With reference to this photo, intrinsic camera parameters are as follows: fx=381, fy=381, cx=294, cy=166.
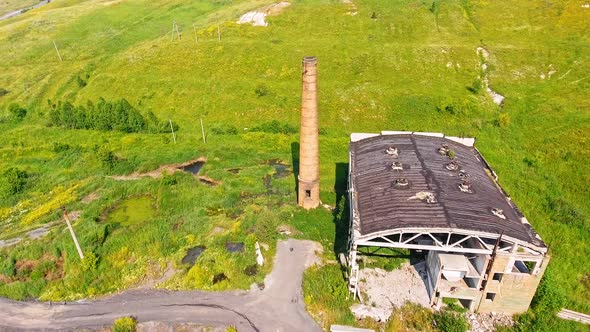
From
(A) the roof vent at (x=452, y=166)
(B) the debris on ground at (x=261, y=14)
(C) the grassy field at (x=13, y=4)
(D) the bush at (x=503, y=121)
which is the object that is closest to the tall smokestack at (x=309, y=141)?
(A) the roof vent at (x=452, y=166)

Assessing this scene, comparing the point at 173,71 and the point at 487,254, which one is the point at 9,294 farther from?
the point at 173,71

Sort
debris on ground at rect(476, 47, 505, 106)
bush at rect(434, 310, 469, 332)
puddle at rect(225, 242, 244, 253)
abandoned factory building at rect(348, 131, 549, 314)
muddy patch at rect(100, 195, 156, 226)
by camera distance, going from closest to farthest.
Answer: bush at rect(434, 310, 469, 332) < abandoned factory building at rect(348, 131, 549, 314) < puddle at rect(225, 242, 244, 253) < muddy patch at rect(100, 195, 156, 226) < debris on ground at rect(476, 47, 505, 106)

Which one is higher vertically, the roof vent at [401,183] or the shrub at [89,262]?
the roof vent at [401,183]

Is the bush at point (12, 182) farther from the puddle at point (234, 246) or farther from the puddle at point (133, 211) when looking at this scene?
the puddle at point (234, 246)

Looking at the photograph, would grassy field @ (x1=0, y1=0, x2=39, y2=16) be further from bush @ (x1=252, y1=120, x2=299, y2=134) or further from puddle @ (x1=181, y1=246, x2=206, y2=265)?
puddle @ (x1=181, y1=246, x2=206, y2=265)

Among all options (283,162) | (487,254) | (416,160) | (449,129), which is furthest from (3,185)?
(449,129)

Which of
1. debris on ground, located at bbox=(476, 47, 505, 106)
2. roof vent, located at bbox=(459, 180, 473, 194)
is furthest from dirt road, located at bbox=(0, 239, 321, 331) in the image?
debris on ground, located at bbox=(476, 47, 505, 106)
